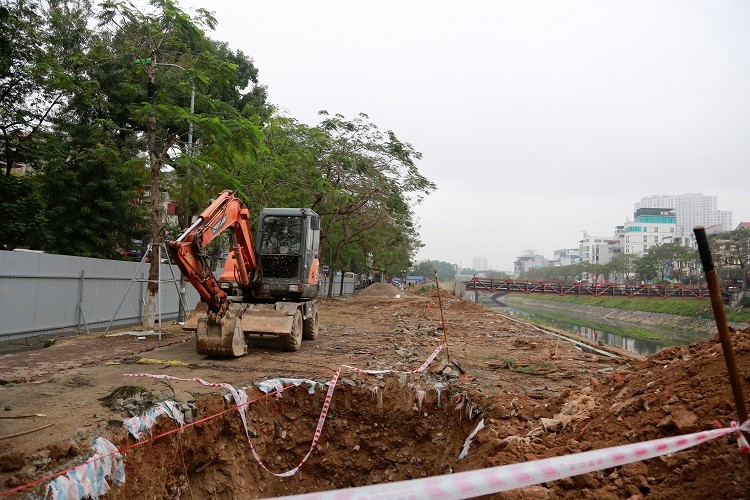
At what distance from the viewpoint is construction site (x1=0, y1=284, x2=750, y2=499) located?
3.95 metres

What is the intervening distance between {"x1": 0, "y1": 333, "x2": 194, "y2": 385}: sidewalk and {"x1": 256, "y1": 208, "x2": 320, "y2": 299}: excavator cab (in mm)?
3034

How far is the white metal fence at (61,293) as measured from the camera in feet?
38.0

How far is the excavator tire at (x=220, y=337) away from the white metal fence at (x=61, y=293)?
2.45 metres

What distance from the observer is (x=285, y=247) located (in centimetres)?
1198

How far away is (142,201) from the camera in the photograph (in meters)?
22.2

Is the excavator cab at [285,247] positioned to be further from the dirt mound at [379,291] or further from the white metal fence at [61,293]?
the dirt mound at [379,291]

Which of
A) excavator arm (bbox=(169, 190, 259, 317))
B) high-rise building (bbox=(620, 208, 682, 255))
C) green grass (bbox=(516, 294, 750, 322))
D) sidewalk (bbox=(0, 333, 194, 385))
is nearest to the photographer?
sidewalk (bbox=(0, 333, 194, 385))

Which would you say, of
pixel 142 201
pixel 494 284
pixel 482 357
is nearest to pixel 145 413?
pixel 482 357

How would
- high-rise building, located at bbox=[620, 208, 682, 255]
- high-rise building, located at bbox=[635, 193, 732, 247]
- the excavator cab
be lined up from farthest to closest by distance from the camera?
high-rise building, located at bbox=[635, 193, 732, 247], high-rise building, located at bbox=[620, 208, 682, 255], the excavator cab

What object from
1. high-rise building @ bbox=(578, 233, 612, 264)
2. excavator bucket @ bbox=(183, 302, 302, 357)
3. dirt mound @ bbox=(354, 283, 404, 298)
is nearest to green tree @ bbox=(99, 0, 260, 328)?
excavator bucket @ bbox=(183, 302, 302, 357)

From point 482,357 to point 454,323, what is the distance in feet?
30.2

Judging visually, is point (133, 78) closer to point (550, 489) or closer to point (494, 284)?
point (550, 489)

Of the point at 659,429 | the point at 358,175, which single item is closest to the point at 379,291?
the point at 358,175

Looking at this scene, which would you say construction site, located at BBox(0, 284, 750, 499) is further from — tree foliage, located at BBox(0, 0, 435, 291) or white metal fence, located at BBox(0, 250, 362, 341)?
tree foliage, located at BBox(0, 0, 435, 291)
